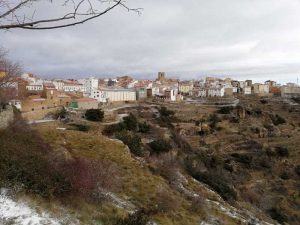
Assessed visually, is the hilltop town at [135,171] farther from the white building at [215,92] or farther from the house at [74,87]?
the white building at [215,92]

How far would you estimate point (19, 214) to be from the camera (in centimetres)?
742

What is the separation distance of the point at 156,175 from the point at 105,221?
704 centimetres

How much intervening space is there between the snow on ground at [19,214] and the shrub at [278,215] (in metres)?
18.0

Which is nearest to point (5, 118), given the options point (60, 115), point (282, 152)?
point (60, 115)

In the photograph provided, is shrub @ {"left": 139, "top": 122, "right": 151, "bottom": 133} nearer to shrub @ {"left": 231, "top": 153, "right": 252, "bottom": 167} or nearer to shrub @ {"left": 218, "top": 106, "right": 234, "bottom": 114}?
shrub @ {"left": 231, "top": 153, "right": 252, "bottom": 167}

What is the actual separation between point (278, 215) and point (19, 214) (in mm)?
19202

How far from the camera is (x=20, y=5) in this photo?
210 centimetres

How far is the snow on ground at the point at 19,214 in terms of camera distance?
7.23 meters

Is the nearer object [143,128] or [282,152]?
[143,128]

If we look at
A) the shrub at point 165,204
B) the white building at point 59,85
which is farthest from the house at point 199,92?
the shrub at point 165,204

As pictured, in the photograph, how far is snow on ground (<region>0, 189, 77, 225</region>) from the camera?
7.23 m

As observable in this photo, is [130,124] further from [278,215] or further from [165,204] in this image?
[165,204]

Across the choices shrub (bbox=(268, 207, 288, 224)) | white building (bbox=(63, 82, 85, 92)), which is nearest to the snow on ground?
shrub (bbox=(268, 207, 288, 224))

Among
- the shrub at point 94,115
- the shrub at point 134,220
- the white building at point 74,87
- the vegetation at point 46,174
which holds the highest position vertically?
the white building at point 74,87
